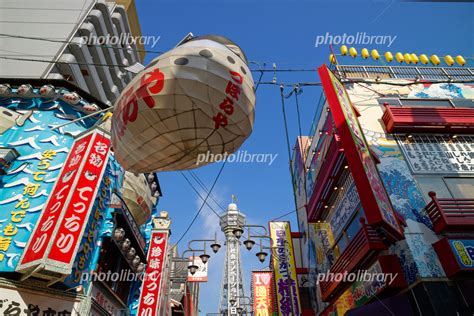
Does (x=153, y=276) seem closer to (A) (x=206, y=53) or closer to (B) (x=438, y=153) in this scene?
(A) (x=206, y=53)

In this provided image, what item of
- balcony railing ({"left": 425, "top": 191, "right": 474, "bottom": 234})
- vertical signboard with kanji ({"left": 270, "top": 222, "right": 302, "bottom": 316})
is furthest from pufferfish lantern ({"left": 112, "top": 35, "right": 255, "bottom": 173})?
vertical signboard with kanji ({"left": 270, "top": 222, "right": 302, "bottom": 316})

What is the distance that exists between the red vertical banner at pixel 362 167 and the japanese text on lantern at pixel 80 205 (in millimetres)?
7962

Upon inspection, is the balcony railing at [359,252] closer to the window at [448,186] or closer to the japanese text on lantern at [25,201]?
the window at [448,186]

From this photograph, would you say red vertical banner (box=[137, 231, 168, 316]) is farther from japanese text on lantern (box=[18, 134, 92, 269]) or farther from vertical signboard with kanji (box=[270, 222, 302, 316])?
japanese text on lantern (box=[18, 134, 92, 269])

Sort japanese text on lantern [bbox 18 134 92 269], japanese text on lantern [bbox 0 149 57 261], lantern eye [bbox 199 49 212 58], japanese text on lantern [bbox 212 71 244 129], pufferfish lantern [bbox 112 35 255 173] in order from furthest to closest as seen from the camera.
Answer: japanese text on lantern [bbox 0 149 57 261]
japanese text on lantern [bbox 18 134 92 269]
lantern eye [bbox 199 49 212 58]
japanese text on lantern [bbox 212 71 244 129]
pufferfish lantern [bbox 112 35 255 173]

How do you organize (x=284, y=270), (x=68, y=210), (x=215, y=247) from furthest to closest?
(x=284, y=270) → (x=215, y=247) → (x=68, y=210)

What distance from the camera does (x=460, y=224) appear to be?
973cm

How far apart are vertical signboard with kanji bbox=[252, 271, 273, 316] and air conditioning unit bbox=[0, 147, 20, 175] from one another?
55.5ft

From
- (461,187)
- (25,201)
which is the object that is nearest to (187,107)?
(25,201)

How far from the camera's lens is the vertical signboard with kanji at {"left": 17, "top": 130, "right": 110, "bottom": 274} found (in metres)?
7.77

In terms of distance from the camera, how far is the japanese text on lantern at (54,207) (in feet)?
25.9

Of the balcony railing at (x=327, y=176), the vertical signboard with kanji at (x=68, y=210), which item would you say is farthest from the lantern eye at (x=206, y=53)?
the balcony railing at (x=327, y=176)

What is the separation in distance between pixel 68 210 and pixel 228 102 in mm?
6645

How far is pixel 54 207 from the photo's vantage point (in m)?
8.66
